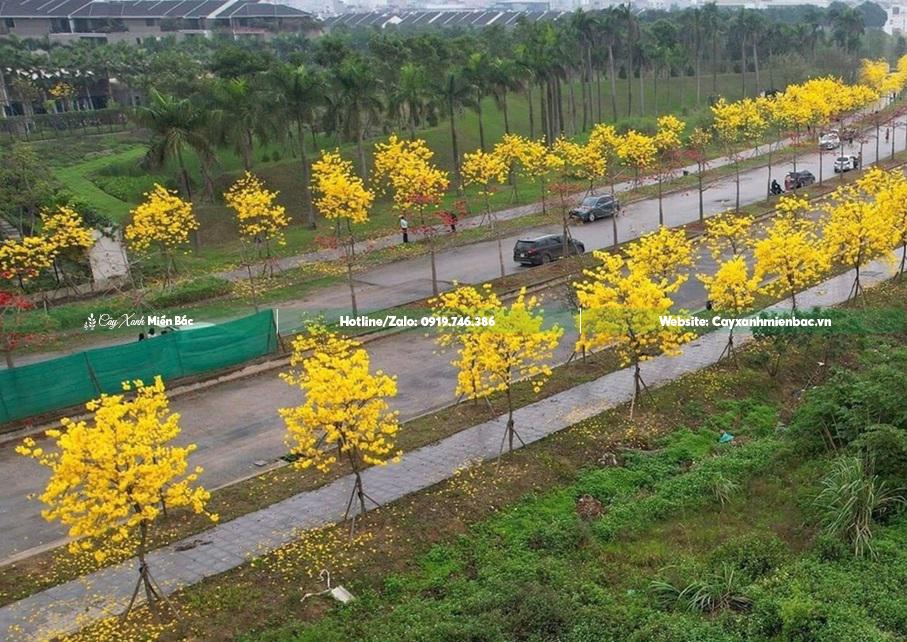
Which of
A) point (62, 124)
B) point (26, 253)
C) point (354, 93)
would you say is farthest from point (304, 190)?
point (62, 124)

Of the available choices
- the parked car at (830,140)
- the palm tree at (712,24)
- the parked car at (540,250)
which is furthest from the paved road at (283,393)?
the palm tree at (712,24)

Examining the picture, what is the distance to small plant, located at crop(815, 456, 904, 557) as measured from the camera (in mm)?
12945

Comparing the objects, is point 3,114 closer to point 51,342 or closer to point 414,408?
point 51,342

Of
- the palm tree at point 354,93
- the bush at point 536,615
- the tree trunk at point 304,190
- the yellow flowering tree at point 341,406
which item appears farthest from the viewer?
the palm tree at point 354,93

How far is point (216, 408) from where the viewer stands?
64.4 feet

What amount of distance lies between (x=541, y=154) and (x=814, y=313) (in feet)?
62.6

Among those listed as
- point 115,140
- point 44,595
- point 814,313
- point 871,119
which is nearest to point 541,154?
point 814,313

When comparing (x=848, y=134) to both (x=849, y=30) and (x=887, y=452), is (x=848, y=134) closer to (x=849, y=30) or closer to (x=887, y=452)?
(x=849, y=30)

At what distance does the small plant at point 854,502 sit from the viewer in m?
12.9

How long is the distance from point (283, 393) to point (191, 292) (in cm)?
926

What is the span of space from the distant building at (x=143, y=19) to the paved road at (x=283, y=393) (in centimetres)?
7323

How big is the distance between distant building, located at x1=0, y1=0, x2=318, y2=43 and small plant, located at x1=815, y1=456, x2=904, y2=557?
3593 inches

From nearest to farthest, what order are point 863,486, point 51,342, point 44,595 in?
point 44,595 → point 863,486 → point 51,342

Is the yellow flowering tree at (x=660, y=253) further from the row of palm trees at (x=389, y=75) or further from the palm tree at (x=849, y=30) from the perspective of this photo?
the palm tree at (x=849, y=30)
